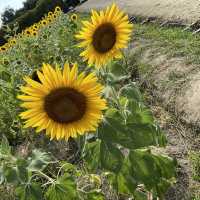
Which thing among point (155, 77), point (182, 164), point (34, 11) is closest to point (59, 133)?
point (182, 164)

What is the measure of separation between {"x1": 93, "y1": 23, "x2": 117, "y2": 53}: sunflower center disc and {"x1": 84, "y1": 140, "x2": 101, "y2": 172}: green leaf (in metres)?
0.47

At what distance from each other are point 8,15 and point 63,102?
36231mm

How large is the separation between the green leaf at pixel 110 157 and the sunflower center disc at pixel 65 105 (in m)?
0.22

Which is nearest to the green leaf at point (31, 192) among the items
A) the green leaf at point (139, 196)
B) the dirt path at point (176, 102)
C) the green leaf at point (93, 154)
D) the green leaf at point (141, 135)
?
the green leaf at point (93, 154)

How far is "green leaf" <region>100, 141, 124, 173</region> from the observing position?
2.48 metres

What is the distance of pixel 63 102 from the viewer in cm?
225

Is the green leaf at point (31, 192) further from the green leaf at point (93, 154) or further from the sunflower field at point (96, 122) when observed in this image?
the green leaf at point (93, 154)

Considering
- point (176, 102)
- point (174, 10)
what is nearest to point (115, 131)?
point (176, 102)

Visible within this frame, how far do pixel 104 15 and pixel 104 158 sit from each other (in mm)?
699

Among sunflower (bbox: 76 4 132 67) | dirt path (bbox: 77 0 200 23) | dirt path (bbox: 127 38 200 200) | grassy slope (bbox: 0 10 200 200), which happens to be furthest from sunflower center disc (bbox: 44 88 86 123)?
dirt path (bbox: 77 0 200 23)

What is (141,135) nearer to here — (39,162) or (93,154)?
(93,154)

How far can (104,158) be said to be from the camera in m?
2.50

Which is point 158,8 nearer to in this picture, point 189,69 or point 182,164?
point 189,69

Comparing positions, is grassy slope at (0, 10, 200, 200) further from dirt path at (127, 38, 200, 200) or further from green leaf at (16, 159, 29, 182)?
green leaf at (16, 159, 29, 182)
